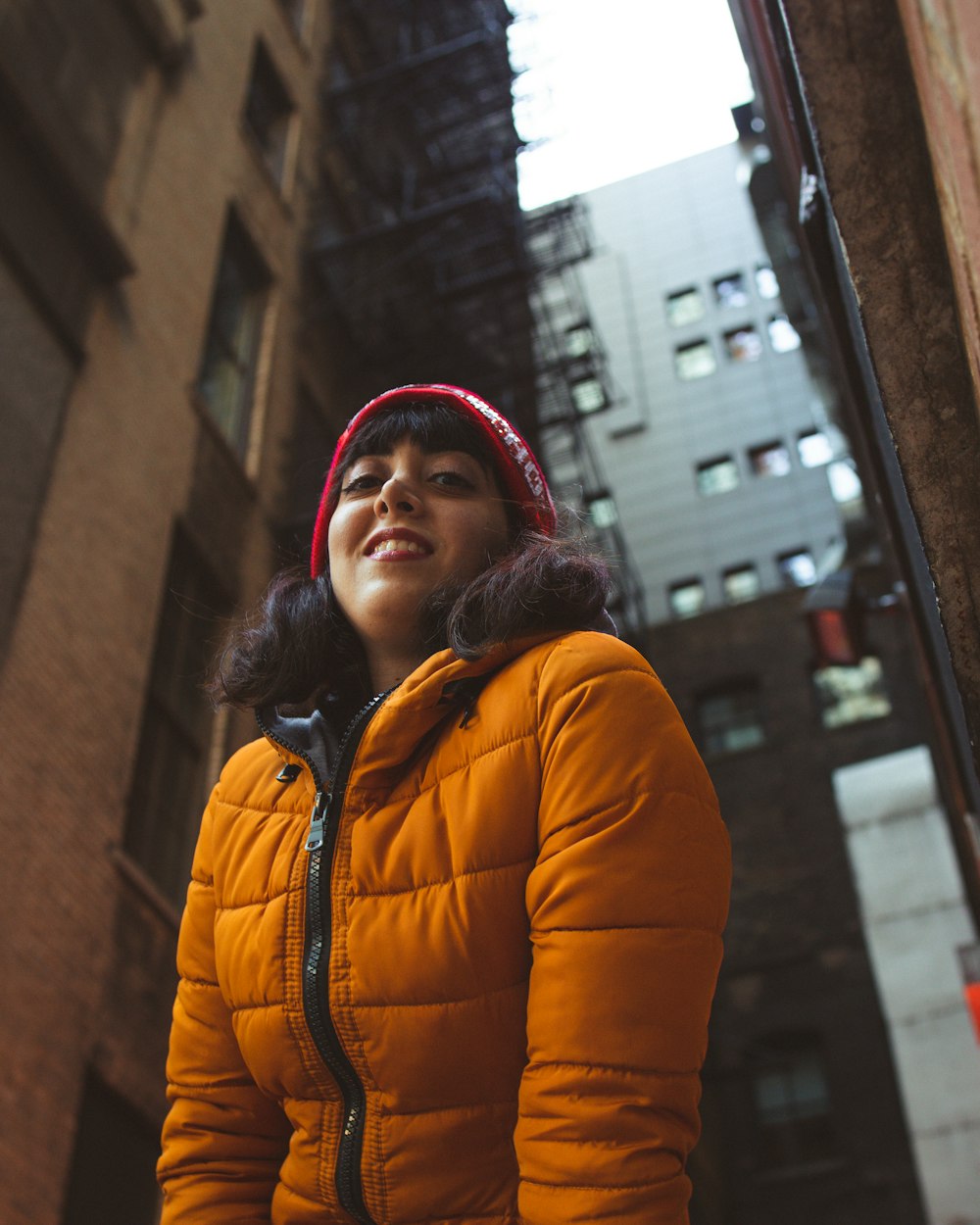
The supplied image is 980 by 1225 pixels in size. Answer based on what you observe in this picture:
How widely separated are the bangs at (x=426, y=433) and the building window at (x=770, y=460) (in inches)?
985

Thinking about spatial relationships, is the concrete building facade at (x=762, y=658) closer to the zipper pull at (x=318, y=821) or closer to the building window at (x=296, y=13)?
the building window at (x=296, y=13)

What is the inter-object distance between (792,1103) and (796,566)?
38.0 ft

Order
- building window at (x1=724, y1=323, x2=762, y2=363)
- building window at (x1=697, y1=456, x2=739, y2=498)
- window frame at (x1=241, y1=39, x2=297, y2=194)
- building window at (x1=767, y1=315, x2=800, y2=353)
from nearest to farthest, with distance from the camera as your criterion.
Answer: window frame at (x1=241, y1=39, x2=297, y2=194) < building window at (x1=697, y1=456, x2=739, y2=498) < building window at (x1=767, y1=315, x2=800, y2=353) < building window at (x1=724, y1=323, x2=762, y2=363)

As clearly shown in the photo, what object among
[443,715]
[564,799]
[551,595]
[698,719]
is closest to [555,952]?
[564,799]

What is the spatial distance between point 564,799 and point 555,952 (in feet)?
0.81

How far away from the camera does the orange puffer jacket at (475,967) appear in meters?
1.71

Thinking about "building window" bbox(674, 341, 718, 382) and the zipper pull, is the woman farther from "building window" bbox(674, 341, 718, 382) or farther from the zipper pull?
"building window" bbox(674, 341, 718, 382)

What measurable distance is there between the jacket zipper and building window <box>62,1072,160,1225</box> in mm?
6443

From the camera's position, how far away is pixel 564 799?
6.28 ft

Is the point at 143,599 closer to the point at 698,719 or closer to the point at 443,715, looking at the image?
the point at 443,715

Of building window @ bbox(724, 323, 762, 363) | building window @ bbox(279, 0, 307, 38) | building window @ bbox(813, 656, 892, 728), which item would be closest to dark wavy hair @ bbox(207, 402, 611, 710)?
building window @ bbox(279, 0, 307, 38)

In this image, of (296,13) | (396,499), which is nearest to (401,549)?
(396,499)

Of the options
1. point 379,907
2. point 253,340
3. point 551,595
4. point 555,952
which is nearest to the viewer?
point 555,952

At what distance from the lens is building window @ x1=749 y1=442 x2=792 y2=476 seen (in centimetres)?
2697
